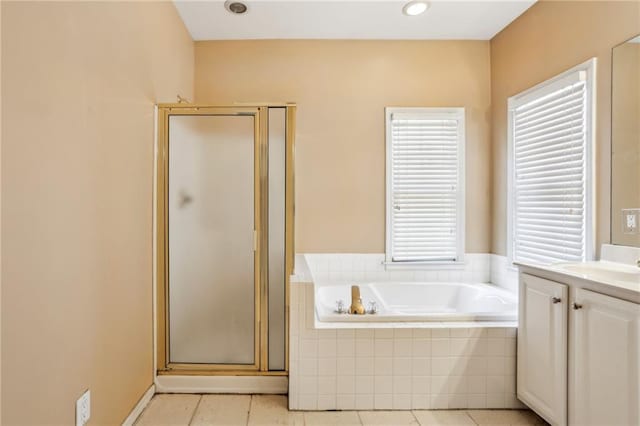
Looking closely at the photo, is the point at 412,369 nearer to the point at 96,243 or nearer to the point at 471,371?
the point at 471,371

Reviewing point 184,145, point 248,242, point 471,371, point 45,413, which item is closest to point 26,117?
point 45,413

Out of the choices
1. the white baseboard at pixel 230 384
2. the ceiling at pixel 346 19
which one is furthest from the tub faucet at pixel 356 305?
the ceiling at pixel 346 19

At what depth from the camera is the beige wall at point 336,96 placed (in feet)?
11.0

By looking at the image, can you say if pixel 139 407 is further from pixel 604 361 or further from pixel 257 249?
pixel 604 361

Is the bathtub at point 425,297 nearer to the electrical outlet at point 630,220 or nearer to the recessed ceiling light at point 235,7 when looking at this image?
the electrical outlet at point 630,220

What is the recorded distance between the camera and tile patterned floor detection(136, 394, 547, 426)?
6.83 ft

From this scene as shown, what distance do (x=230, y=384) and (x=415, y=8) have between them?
2.95 m

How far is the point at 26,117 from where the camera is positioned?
48.5 inches

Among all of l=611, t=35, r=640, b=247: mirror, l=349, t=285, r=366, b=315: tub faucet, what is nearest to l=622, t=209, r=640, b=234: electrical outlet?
l=611, t=35, r=640, b=247: mirror

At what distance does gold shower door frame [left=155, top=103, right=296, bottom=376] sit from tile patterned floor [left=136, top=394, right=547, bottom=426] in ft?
0.68

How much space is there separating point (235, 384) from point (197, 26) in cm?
274

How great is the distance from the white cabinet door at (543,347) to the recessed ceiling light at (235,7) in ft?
8.68

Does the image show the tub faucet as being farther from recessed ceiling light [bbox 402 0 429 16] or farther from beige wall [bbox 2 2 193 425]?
recessed ceiling light [bbox 402 0 429 16]

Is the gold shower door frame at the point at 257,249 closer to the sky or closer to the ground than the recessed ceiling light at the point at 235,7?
closer to the ground
